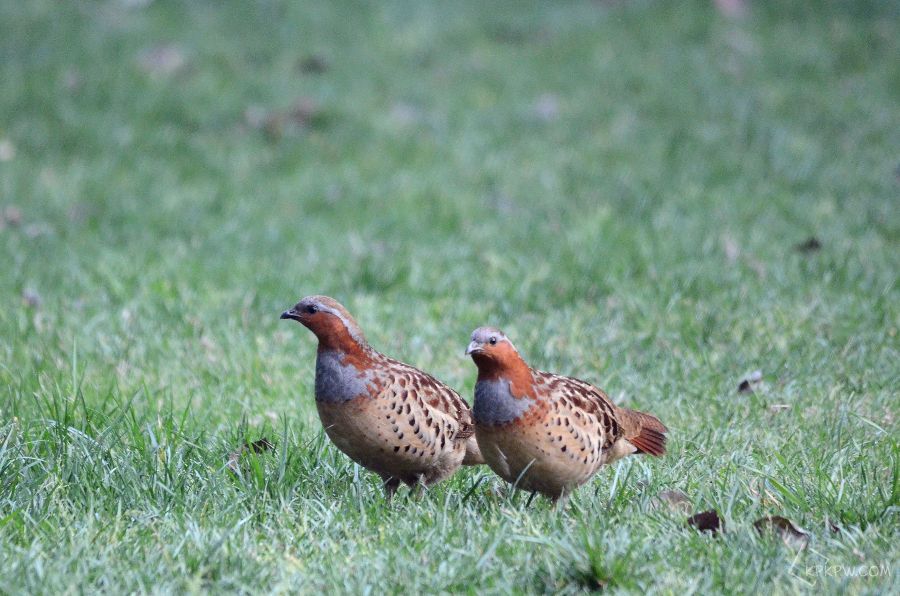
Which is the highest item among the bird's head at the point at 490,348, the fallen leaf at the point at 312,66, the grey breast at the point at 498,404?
the fallen leaf at the point at 312,66

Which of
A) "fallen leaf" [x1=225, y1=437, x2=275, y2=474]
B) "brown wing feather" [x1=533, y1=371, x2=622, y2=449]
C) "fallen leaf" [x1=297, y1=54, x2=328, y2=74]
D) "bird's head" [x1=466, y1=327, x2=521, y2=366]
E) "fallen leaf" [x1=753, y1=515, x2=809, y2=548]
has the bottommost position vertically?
"fallen leaf" [x1=225, y1=437, x2=275, y2=474]

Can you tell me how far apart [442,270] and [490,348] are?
3.56 metres

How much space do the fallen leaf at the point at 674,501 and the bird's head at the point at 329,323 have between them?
1.32m

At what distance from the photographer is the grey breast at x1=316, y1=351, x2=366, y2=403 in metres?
4.53

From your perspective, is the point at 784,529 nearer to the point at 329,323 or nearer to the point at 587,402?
the point at 587,402

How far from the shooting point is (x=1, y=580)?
3.55 metres

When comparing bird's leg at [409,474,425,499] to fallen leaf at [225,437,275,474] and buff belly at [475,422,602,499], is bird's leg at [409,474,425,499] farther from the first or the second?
fallen leaf at [225,437,275,474]

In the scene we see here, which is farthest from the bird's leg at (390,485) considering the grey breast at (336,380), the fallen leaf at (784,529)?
the fallen leaf at (784,529)

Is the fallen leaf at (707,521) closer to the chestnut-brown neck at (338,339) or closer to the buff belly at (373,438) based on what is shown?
the buff belly at (373,438)

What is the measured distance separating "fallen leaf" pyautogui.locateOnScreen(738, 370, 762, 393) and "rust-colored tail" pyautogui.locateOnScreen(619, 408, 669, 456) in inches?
40.0

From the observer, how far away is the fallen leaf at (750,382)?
18.8ft

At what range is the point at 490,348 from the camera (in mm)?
4328

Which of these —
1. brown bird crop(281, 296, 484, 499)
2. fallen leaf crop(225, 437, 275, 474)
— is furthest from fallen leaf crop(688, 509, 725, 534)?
fallen leaf crop(225, 437, 275, 474)

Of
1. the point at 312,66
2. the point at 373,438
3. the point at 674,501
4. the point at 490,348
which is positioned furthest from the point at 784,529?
the point at 312,66
